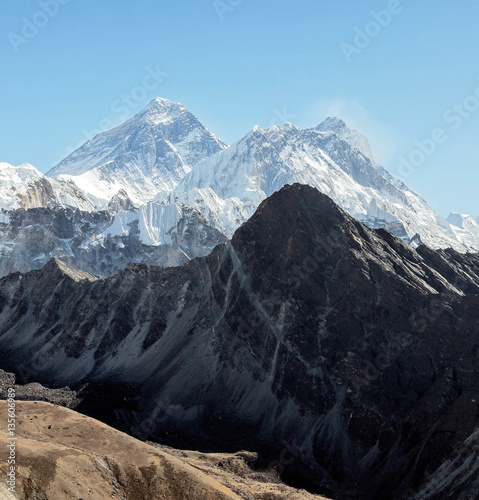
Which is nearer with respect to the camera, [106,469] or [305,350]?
[106,469]

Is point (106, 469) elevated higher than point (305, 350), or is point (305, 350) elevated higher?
point (305, 350)

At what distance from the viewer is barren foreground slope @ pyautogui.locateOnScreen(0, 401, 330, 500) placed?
69062mm

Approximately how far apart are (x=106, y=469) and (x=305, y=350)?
176 feet

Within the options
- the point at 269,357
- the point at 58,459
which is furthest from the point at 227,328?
the point at 58,459

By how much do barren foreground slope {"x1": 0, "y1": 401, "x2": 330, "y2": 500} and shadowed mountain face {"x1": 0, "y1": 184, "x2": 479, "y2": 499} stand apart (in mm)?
10195

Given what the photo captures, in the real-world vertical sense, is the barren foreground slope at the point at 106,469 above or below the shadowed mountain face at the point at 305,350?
below

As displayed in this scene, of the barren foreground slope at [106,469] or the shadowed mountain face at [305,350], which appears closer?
the barren foreground slope at [106,469]

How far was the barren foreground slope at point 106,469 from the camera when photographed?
6906 cm

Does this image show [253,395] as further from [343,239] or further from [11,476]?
[11,476]

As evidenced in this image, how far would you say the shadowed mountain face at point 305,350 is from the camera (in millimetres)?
96875

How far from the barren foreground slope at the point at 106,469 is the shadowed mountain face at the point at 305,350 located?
1019 centimetres

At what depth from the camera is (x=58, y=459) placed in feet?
241

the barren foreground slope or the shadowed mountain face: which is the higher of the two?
the shadowed mountain face

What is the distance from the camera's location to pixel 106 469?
77.3m
